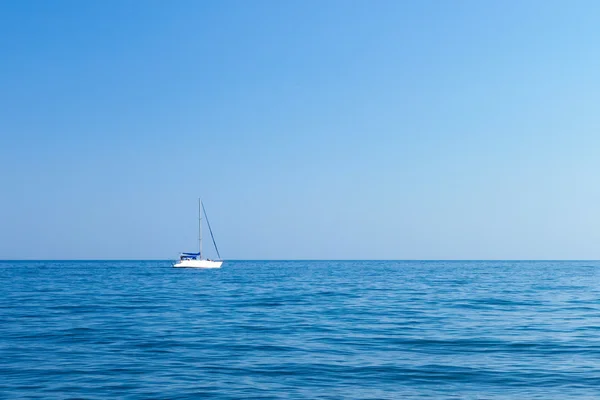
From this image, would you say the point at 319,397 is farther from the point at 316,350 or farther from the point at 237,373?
the point at 316,350

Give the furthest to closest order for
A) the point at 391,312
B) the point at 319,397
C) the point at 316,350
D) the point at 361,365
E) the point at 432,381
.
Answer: the point at 391,312
the point at 316,350
the point at 361,365
the point at 432,381
the point at 319,397

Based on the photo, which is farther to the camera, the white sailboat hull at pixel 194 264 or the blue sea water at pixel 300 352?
the white sailboat hull at pixel 194 264

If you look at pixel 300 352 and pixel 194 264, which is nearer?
pixel 300 352

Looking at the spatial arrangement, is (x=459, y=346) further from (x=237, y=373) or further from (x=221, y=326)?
(x=221, y=326)

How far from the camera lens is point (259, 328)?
88.3ft

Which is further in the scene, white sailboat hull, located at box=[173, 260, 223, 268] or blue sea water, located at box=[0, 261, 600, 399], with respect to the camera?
white sailboat hull, located at box=[173, 260, 223, 268]

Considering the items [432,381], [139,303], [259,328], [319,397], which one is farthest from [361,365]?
[139,303]

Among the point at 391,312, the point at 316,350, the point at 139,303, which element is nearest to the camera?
the point at 316,350

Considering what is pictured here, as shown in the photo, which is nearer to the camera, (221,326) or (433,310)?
(221,326)

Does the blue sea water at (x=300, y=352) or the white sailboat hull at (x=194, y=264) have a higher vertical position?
the white sailboat hull at (x=194, y=264)

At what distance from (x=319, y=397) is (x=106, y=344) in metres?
10.3

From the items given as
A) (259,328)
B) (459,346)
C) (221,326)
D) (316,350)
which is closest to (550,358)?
(459,346)

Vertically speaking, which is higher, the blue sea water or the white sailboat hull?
the white sailboat hull

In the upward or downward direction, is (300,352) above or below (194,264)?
below
